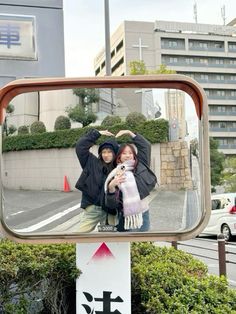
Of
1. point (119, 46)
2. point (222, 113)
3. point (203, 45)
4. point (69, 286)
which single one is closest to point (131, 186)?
point (69, 286)

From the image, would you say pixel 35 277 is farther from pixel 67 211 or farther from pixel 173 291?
pixel 173 291

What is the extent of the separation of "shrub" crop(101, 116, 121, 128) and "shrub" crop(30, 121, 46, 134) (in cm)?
39

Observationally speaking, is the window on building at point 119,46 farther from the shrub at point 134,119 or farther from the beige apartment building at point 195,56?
the shrub at point 134,119

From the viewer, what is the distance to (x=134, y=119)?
299 cm

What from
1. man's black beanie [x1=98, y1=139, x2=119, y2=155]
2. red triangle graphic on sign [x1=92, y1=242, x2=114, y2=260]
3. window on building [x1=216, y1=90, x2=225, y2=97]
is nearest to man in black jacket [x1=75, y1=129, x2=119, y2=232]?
man's black beanie [x1=98, y1=139, x2=119, y2=155]

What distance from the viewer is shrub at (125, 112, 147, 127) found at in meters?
2.98

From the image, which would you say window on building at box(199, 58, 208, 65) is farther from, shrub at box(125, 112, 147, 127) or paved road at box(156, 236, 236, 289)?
shrub at box(125, 112, 147, 127)

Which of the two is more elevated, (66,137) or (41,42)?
(41,42)

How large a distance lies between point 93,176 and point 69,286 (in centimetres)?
130

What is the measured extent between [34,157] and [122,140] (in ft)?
1.92

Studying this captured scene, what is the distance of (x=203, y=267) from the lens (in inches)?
180

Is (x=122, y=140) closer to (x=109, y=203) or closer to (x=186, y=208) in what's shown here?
(x=109, y=203)

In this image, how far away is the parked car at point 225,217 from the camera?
14.5m

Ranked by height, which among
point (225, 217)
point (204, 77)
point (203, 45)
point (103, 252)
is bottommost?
point (225, 217)
